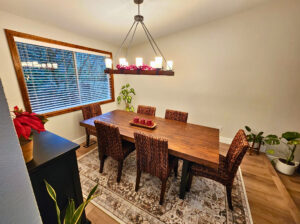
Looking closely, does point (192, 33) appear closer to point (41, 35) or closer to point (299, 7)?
point (299, 7)

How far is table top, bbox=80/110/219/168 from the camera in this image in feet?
4.44

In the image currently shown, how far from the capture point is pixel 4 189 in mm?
438

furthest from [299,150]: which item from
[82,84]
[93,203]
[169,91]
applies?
[82,84]

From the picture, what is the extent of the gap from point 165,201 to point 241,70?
288 cm

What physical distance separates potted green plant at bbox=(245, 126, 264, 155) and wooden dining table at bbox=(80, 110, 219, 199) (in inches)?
54.9

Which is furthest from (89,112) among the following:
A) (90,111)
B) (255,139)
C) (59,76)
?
(255,139)

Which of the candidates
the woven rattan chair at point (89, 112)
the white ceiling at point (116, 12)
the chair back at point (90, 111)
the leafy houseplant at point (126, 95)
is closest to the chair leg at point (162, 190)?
the woven rattan chair at point (89, 112)

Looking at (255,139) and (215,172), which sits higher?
(215,172)

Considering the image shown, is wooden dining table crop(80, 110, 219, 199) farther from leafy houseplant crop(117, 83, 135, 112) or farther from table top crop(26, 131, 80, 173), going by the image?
leafy houseplant crop(117, 83, 135, 112)

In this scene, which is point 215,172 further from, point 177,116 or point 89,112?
point 89,112

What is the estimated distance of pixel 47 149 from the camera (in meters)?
0.98

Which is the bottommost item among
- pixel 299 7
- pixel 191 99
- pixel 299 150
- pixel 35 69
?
pixel 299 150

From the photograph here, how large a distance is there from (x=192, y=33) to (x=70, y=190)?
11.6 ft

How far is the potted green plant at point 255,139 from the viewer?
2643 mm
